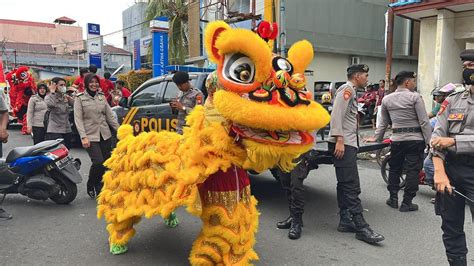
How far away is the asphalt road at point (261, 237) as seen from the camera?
12.0 feet

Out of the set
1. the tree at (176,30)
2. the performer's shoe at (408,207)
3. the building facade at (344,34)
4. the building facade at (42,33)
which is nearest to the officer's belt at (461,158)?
the performer's shoe at (408,207)

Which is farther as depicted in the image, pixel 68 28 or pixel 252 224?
pixel 68 28

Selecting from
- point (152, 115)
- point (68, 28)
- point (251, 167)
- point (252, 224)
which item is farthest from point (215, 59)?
point (68, 28)

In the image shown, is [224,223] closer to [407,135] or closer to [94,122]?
[94,122]

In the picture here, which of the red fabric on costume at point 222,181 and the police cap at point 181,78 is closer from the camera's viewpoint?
the red fabric on costume at point 222,181

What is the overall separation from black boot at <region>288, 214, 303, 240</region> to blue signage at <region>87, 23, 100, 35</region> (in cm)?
1497

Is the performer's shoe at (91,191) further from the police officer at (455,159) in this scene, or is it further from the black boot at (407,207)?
the police officer at (455,159)

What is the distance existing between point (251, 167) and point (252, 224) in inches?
22.0

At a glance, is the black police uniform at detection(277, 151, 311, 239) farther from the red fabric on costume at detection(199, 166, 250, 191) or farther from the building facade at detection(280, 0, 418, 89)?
the building facade at detection(280, 0, 418, 89)

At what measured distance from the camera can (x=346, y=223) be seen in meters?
4.39

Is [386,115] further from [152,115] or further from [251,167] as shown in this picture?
[152,115]

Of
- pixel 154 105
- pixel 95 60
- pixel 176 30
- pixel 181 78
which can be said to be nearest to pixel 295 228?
pixel 181 78

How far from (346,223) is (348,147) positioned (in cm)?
85

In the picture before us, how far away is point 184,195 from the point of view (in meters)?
2.75
